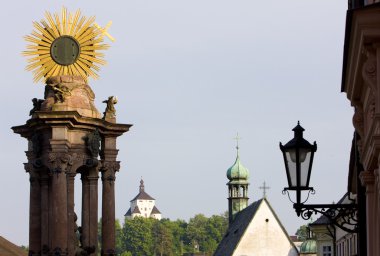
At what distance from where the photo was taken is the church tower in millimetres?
114250

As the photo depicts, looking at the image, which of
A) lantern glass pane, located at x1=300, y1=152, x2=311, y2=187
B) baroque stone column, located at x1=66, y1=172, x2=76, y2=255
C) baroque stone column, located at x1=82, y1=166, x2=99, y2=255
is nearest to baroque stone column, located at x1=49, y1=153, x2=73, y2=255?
baroque stone column, located at x1=66, y1=172, x2=76, y2=255

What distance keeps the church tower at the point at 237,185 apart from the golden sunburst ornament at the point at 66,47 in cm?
8401

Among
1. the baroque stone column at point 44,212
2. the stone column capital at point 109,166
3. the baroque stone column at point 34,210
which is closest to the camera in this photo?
the baroque stone column at point 44,212

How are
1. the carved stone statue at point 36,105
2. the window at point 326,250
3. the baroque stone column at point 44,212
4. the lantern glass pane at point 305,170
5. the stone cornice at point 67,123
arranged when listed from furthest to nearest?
the window at point 326,250
the carved stone statue at point 36,105
the baroque stone column at point 44,212
the stone cornice at point 67,123
the lantern glass pane at point 305,170

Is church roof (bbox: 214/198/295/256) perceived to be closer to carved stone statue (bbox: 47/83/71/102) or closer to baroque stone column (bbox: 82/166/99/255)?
baroque stone column (bbox: 82/166/99/255)

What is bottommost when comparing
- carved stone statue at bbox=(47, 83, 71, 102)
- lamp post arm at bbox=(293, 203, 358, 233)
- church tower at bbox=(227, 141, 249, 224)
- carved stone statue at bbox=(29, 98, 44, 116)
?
lamp post arm at bbox=(293, 203, 358, 233)

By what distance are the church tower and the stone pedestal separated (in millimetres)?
83446

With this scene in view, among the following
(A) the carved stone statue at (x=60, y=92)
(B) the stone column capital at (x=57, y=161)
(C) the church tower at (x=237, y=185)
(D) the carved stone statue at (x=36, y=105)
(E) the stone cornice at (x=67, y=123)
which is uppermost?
(C) the church tower at (x=237, y=185)

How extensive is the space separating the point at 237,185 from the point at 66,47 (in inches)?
3435

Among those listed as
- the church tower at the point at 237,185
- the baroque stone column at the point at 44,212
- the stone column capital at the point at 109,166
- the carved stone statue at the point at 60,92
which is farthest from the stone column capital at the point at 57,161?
the church tower at the point at 237,185

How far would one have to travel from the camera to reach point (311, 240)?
98562mm

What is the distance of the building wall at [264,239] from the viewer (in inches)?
3676

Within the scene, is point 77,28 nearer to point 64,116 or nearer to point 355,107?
point 64,116

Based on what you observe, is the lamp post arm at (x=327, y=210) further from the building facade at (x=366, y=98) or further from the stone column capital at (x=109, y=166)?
the stone column capital at (x=109, y=166)
